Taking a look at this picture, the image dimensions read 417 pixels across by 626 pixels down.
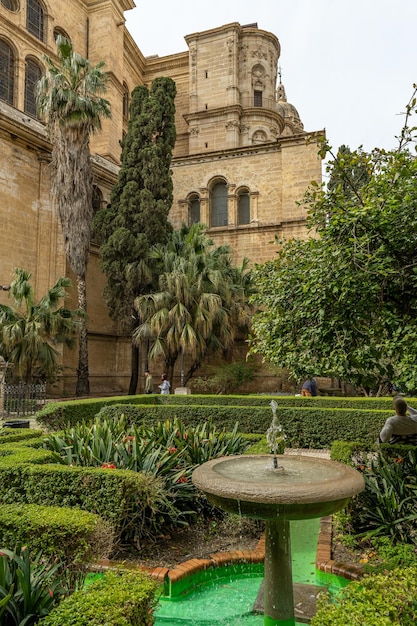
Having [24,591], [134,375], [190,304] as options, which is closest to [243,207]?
[190,304]

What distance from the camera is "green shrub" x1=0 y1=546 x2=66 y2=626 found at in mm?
2832

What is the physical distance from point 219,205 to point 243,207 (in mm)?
1428

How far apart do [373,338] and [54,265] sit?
18.5 meters

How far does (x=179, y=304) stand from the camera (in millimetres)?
18609

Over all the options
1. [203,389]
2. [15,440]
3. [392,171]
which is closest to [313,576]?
[392,171]

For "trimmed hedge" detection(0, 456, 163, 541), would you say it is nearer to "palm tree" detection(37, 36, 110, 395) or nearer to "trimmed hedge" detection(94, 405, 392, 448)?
"trimmed hedge" detection(94, 405, 392, 448)

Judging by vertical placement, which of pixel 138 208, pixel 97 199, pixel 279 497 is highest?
pixel 97 199

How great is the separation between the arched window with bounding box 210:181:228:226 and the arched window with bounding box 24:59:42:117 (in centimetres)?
1058

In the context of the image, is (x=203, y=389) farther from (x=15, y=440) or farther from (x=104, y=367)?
(x=15, y=440)

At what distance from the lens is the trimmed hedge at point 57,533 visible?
367 cm

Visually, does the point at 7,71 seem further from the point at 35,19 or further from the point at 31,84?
the point at 35,19

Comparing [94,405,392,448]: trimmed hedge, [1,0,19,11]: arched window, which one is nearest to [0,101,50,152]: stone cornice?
[1,0,19,11]: arched window

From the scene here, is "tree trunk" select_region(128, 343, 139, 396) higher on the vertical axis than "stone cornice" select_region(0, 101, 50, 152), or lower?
lower

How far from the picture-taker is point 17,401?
14789mm
